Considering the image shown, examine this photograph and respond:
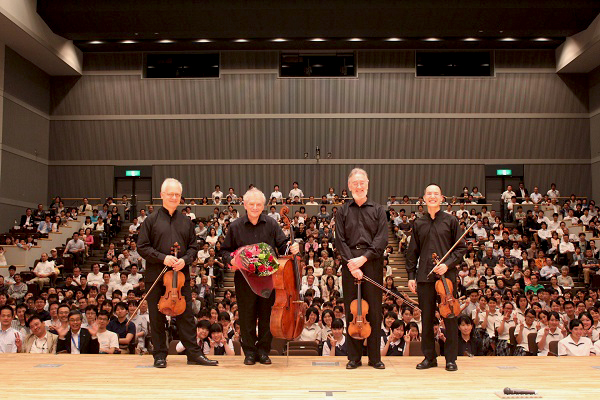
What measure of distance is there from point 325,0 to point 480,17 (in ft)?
14.3

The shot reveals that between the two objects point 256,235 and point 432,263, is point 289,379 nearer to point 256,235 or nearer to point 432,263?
point 256,235

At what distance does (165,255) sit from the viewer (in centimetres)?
512

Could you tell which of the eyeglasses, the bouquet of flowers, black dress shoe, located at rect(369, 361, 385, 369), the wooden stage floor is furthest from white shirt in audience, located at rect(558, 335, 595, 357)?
the bouquet of flowers

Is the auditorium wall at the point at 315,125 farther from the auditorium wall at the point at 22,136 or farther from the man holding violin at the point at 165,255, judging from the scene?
the man holding violin at the point at 165,255

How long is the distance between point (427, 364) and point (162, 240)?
2.44 meters

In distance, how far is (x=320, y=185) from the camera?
66.6ft

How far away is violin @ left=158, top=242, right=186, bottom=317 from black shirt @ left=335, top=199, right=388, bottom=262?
1.34 m

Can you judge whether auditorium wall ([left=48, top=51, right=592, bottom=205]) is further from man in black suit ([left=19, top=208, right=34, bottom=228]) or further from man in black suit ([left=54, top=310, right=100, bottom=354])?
man in black suit ([left=54, top=310, right=100, bottom=354])

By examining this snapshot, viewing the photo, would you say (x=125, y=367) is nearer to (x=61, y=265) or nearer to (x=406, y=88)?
(x=61, y=265)

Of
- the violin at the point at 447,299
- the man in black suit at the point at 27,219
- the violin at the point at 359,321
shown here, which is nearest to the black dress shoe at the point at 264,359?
the violin at the point at 359,321

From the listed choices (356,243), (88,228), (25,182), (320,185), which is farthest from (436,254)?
(25,182)

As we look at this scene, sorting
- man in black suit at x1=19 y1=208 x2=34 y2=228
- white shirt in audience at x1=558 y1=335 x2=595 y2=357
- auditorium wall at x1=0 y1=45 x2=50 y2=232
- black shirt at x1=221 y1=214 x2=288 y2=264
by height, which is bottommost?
white shirt in audience at x1=558 y1=335 x2=595 y2=357

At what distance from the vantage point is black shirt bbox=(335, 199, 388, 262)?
513cm

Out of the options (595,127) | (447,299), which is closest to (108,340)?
(447,299)
